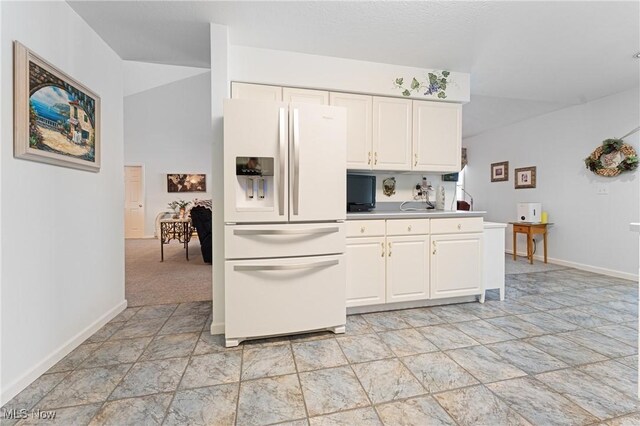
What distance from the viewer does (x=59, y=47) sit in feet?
6.28

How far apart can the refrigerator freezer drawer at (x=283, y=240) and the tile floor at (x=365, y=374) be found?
673mm

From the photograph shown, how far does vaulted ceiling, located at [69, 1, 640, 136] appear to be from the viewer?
2.06 m

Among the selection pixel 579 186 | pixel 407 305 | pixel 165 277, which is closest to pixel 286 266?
pixel 407 305

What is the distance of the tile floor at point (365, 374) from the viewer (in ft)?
4.66

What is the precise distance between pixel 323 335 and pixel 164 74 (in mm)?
7737

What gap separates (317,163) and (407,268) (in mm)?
1316

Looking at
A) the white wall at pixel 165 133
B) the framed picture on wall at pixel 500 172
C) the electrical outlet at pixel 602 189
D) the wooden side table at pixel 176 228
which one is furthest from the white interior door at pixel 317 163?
the white wall at pixel 165 133

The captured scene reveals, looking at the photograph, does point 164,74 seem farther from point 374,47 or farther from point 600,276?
point 600,276

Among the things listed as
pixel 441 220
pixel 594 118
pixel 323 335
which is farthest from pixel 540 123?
pixel 323 335

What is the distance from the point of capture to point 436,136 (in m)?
3.07

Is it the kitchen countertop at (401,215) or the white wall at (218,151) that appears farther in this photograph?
the kitchen countertop at (401,215)

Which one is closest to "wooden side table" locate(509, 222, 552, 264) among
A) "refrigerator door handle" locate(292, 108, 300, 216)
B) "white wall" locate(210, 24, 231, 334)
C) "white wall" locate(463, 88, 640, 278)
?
"white wall" locate(463, 88, 640, 278)

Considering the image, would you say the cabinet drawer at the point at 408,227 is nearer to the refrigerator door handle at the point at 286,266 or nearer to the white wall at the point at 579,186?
the refrigerator door handle at the point at 286,266

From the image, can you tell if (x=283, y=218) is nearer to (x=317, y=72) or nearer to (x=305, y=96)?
(x=305, y=96)
